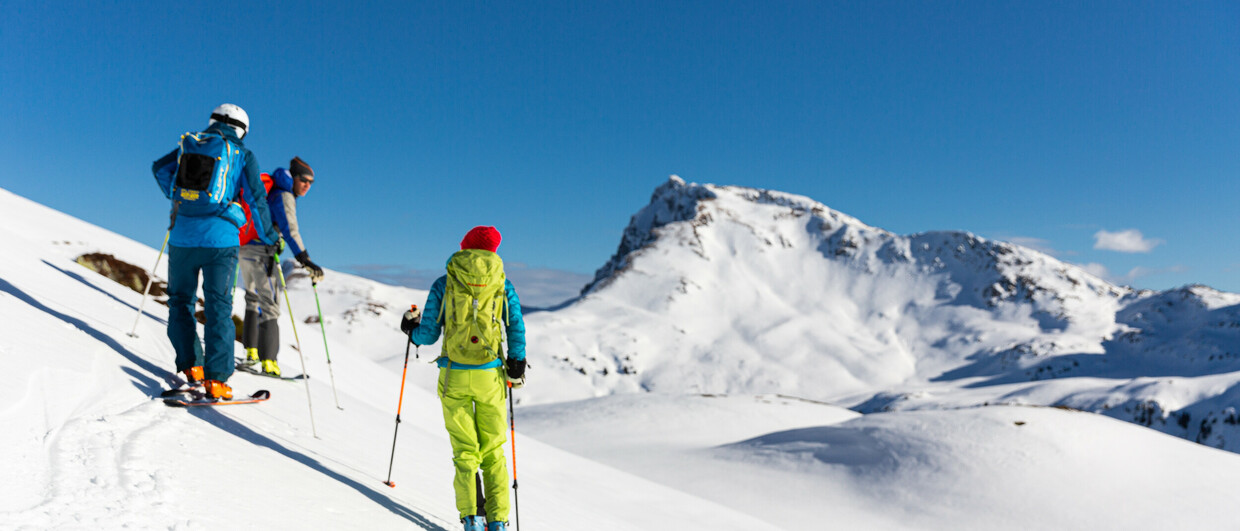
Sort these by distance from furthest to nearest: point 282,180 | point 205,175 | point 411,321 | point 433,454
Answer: point 433,454 → point 282,180 → point 205,175 → point 411,321

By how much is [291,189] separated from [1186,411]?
65052 mm

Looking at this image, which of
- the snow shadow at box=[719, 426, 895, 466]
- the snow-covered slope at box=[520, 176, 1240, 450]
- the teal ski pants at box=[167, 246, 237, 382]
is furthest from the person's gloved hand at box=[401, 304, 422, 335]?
the snow-covered slope at box=[520, 176, 1240, 450]

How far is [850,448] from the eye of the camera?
1575 centimetres

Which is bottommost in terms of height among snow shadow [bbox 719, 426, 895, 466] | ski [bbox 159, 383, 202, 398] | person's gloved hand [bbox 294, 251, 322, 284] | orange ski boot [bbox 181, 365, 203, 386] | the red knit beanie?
snow shadow [bbox 719, 426, 895, 466]

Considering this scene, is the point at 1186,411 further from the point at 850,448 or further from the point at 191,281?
the point at 191,281

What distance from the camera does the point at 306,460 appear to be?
194 inches

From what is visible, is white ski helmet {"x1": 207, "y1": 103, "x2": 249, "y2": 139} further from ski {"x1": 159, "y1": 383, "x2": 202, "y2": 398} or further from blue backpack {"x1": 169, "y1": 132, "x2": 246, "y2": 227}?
ski {"x1": 159, "y1": 383, "x2": 202, "y2": 398}

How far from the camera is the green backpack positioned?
445 centimetres

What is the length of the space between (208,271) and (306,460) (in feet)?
6.46

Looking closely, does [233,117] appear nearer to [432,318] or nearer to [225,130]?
[225,130]

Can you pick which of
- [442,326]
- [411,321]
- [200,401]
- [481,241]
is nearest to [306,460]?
Result: [200,401]

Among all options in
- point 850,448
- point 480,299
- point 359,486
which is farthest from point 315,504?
point 850,448

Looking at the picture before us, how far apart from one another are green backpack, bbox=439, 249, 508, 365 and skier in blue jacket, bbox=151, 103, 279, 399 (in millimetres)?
2305

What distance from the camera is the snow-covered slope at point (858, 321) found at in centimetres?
10388
